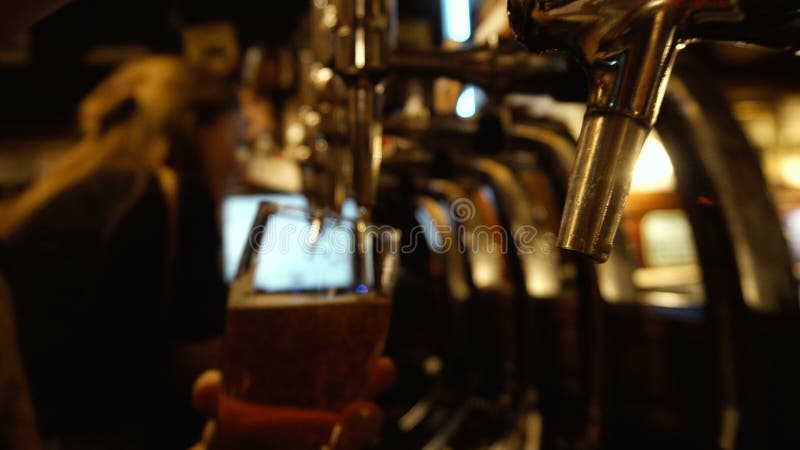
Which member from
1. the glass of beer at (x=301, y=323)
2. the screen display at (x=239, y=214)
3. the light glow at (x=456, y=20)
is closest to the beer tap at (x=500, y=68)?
the glass of beer at (x=301, y=323)

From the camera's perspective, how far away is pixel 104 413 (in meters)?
0.86

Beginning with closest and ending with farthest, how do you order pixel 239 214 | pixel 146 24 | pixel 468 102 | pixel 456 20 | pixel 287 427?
pixel 287 427 → pixel 468 102 → pixel 456 20 → pixel 146 24 → pixel 239 214

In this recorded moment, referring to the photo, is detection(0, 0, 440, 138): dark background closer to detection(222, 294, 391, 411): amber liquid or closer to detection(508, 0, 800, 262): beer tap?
detection(222, 294, 391, 411): amber liquid

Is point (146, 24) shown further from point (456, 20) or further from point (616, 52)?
point (616, 52)

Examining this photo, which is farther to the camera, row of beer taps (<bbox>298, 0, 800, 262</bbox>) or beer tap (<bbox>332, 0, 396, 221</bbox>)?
beer tap (<bbox>332, 0, 396, 221</bbox>)

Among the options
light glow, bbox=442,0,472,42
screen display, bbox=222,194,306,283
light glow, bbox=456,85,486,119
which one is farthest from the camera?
screen display, bbox=222,194,306,283

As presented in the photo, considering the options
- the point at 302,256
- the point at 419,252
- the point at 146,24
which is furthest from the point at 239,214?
the point at 302,256

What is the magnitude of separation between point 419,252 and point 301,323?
2.16 ft

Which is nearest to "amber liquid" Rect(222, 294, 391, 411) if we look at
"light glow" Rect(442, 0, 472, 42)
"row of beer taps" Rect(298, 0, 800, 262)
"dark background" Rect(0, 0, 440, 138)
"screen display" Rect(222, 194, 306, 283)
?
"row of beer taps" Rect(298, 0, 800, 262)

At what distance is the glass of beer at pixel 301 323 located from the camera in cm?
45

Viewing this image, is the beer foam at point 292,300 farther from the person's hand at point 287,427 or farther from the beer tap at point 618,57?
the beer tap at point 618,57

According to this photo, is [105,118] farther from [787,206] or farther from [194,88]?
[787,206]

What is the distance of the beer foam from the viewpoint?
45 centimetres

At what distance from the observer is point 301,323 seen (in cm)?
45
